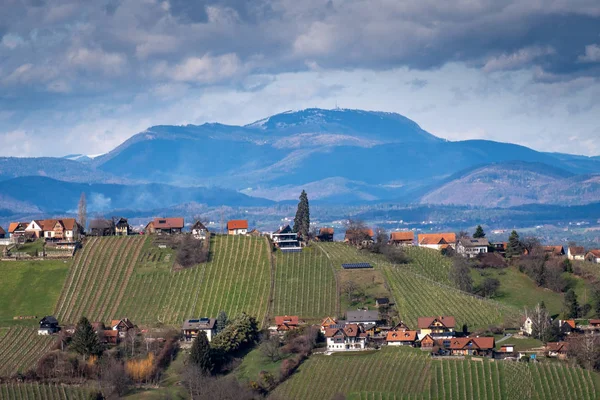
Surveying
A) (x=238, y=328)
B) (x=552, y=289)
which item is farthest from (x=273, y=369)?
(x=552, y=289)

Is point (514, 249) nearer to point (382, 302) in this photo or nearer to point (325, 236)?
point (325, 236)

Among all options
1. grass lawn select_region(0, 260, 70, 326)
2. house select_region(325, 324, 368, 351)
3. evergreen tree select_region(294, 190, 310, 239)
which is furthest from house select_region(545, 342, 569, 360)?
grass lawn select_region(0, 260, 70, 326)

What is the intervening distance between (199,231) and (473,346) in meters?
50.4

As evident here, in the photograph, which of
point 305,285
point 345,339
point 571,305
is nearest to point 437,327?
point 345,339

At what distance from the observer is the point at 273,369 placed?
95.5 meters

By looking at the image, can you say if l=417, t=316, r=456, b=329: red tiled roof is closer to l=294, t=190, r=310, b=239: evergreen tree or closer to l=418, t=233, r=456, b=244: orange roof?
l=294, t=190, r=310, b=239: evergreen tree

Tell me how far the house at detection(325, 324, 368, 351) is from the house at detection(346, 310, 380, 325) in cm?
484

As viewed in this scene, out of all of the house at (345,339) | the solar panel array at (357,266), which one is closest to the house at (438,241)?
the solar panel array at (357,266)

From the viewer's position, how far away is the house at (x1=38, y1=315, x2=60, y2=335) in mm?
109312

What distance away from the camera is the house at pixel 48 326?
109 metres

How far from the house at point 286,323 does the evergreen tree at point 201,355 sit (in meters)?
11.2

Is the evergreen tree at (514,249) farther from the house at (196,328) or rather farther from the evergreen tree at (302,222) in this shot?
the house at (196,328)

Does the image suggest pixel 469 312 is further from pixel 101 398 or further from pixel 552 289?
pixel 101 398

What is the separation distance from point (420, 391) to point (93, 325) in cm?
3828
